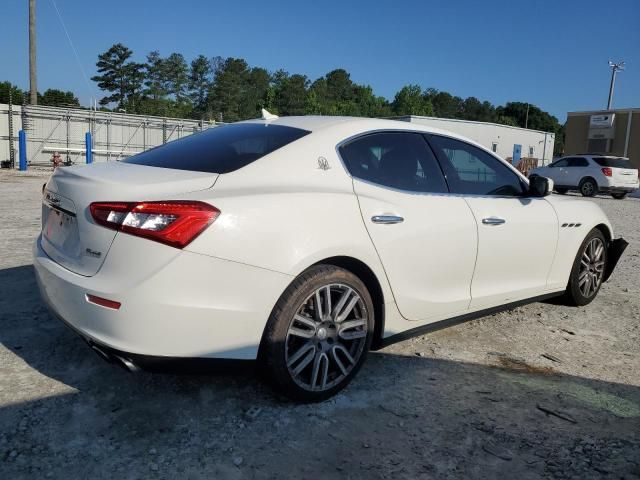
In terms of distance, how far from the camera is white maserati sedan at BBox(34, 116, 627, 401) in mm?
2418

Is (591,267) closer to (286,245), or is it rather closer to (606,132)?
(286,245)

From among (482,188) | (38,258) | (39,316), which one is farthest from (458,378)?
(39,316)

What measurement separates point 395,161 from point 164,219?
1.57 metres

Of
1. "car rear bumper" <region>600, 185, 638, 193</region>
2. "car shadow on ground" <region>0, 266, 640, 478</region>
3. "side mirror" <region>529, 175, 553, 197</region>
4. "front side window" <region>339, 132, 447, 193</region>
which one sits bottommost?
"car shadow on ground" <region>0, 266, 640, 478</region>

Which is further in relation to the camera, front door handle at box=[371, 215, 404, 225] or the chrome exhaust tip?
front door handle at box=[371, 215, 404, 225]

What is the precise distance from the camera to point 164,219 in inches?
94.7

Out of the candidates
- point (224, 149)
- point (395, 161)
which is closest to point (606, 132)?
point (395, 161)

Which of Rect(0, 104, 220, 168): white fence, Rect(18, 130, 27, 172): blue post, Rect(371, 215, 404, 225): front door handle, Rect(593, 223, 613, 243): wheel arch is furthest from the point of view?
Rect(0, 104, 220, 168): white fence

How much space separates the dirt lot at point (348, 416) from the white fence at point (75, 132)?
873 inches

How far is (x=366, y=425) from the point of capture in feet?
9.01

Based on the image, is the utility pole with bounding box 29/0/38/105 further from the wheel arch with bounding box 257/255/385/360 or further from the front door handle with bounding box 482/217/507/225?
the wheel arch with bounding box 257/255/385/360

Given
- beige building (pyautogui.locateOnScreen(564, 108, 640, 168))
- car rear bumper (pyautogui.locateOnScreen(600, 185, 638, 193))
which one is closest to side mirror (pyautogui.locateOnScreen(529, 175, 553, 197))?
car rear bumper (pyautogui.locateOnScreen(600, 185, 638, 193))

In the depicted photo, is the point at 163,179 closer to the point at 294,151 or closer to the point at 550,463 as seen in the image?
the point at 294,151

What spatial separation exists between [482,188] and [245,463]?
8.18 ft
